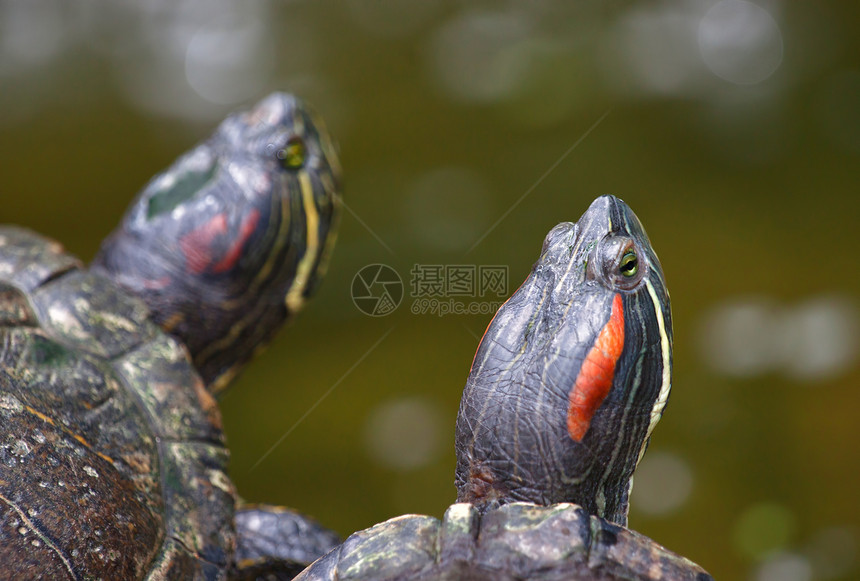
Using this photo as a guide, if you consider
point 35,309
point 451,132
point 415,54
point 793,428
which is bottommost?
point 35,309

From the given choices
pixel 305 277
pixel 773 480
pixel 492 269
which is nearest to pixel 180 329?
pixel 305 277

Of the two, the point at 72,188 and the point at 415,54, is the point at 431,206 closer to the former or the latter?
the point at 415,54

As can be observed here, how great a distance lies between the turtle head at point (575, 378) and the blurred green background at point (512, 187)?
6.01 feet

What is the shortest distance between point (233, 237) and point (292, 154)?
353 millimetres

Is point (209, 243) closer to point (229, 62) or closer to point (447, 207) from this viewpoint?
point (447, 207)

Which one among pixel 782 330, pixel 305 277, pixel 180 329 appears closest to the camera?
pixel 180 329

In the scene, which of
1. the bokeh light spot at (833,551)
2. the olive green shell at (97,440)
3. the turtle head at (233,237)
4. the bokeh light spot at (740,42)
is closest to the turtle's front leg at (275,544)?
the olive green shell at (97,440)

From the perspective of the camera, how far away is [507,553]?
1.13 m

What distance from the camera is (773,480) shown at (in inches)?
123

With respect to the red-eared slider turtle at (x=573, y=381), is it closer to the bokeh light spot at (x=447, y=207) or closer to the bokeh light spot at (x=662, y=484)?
the bokeh light spot at (x=662, y=484)

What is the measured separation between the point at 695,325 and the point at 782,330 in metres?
0.39

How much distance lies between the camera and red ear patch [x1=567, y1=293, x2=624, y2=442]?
4.53ft
